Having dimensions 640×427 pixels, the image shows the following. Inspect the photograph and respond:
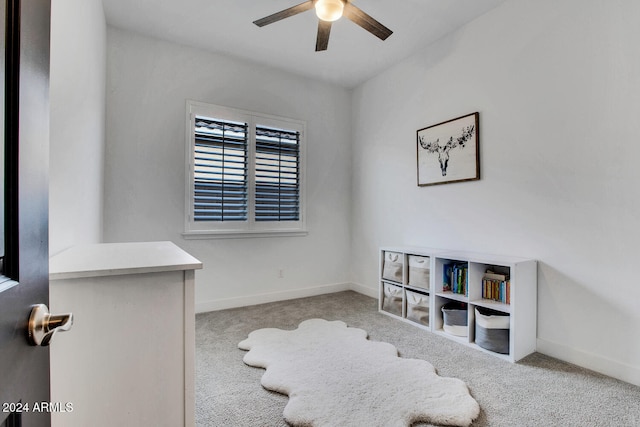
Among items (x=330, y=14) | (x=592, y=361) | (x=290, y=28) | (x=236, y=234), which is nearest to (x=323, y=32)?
(x=330, y=14)

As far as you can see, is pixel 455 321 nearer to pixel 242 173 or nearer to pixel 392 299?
pixel 392 299

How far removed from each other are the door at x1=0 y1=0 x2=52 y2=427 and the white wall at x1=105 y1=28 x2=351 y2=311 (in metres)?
2.60

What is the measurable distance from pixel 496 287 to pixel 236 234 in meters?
2.48

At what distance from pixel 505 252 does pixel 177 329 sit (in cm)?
247

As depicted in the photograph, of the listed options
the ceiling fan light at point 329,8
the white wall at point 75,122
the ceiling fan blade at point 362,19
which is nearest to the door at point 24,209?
the white wall at point 75,122

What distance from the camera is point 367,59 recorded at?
3.54m

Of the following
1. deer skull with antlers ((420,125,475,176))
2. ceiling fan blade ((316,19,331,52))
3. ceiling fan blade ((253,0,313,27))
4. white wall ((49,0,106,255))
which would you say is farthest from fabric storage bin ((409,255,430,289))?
white wall ((49,0,106,255))

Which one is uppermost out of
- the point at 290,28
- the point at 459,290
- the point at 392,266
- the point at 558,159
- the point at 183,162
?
the point at 290,28

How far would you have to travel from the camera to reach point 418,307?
295 centimetres

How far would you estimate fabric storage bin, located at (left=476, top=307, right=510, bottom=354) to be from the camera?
2291mm

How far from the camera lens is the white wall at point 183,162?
2963 mm

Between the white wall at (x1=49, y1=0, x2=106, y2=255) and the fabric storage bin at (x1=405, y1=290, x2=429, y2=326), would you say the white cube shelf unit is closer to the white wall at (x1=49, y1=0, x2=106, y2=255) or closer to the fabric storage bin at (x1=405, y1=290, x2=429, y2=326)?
the fabric storage bin at (x1=405, y1=290, x2=429, y2=326)

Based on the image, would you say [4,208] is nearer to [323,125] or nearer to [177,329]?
Answer: [177,329]

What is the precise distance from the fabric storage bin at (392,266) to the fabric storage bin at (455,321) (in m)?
0.56
